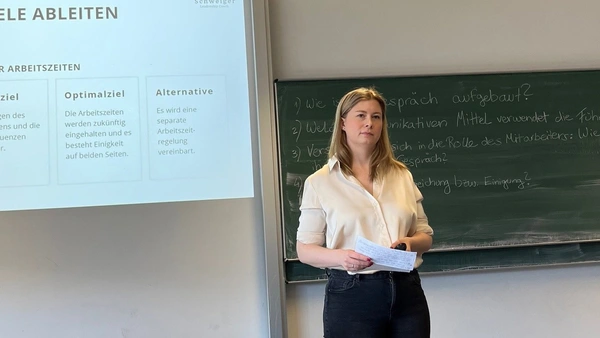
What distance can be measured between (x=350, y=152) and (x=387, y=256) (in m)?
0.36

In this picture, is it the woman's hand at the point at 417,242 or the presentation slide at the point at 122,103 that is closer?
the woman's hand at the point at 417,242

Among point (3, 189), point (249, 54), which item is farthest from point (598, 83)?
point (3, 189)

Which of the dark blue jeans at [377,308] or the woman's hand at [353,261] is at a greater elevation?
the woman's hand at [353,261]

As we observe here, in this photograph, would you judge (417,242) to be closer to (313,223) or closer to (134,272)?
(313,223)

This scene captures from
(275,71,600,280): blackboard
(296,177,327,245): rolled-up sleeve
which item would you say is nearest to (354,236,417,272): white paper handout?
(296,177,327,245): rolled-up sleeve

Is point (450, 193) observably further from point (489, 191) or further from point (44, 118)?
point (44, 118)

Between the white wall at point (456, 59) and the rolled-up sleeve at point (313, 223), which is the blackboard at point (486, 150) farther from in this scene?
the rolled-up sleeve at point (313, 223)

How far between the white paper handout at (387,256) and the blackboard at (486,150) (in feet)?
3.46

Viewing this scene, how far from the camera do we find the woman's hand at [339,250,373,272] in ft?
4.19

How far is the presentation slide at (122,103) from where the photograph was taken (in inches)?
85.1

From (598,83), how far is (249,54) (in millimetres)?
1793

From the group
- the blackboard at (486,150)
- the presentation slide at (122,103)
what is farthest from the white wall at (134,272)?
the blackboard at (486,150)

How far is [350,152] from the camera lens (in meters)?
1.48

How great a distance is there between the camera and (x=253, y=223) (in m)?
2.31
